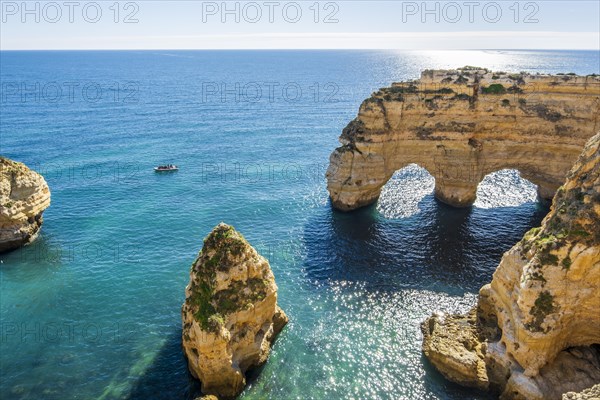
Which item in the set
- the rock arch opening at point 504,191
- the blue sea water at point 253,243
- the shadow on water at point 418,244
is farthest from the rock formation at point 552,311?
the rock arch opening at point 504,191

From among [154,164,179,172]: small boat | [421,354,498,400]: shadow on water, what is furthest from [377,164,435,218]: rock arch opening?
[154,164,179,172]: small boat

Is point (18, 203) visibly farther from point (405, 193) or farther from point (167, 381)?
point (405, 193)

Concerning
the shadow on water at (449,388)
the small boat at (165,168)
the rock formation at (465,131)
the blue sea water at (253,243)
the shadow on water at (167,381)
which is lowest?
the shadow on water at (449,388)

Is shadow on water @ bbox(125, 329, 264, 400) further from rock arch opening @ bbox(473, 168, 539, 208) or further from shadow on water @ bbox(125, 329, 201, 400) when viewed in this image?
rock arch opening @ bbox(473, 168, 539, 208)

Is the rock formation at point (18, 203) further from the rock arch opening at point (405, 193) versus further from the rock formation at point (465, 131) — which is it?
the rock arch opening at point (405, 193)

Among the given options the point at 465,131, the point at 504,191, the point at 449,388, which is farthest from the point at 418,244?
the point at 449,388

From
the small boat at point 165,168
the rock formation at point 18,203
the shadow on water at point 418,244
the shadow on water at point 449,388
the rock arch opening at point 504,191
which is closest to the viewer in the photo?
the shadow on water at point 449,388
